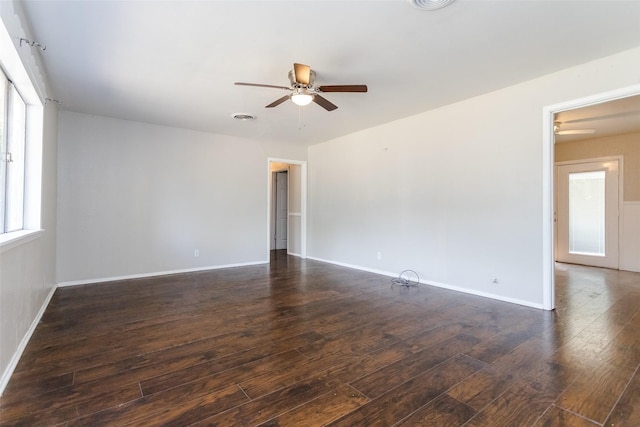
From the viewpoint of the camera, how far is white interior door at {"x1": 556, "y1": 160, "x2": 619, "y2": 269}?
586 cm

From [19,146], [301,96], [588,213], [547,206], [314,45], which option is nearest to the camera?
[314,45]

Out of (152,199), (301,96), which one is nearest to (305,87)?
(301,96)

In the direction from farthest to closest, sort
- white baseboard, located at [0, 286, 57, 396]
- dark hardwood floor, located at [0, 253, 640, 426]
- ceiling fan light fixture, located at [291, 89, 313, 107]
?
1. ceiling fan light fixture, located at [291, 89, 313, 107]
2. white baseboard, located at [0, 286, 57, 396]
3. dark hardwood floor, located at [0, 253, 640, 426]

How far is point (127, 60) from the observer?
2928mm

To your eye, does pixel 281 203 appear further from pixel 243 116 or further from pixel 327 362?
pixel 327 362

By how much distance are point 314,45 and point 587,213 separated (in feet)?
22.0

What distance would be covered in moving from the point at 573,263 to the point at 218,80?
296 inches

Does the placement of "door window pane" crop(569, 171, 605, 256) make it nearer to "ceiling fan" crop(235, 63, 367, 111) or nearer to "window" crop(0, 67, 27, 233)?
"ceiling fan" crop(235, 63, 367, 111)

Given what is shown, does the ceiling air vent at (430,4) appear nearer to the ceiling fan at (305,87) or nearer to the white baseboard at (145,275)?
the ceiling fan at (305,87)

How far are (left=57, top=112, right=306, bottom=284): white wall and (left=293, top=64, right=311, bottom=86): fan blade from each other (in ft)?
11.2

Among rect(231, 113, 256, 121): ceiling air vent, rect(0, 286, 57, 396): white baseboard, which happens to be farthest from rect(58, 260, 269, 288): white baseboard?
rect(231, 113, 256, 121): ceiling air vent

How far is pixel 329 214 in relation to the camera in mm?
6426

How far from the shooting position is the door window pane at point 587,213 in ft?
19.8

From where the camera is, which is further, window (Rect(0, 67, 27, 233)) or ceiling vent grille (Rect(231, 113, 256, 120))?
ceiling vent grille (Rect(231, 113, 256, 120))
